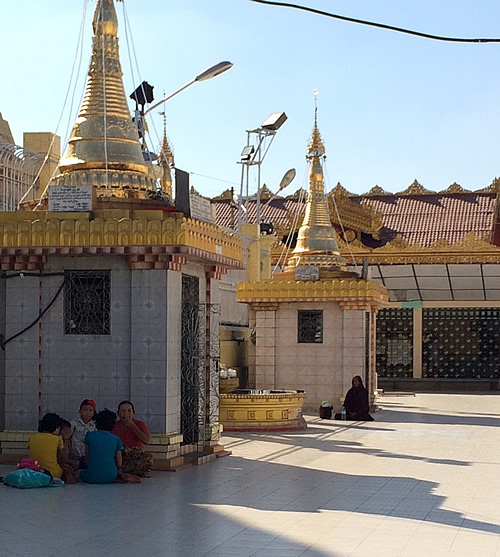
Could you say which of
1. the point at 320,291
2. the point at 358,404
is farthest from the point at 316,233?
the point at 358,404

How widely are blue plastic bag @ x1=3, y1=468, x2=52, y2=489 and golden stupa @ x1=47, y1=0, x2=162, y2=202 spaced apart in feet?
14.5

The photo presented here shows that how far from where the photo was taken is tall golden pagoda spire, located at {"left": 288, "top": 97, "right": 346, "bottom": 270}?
27766 millimetres

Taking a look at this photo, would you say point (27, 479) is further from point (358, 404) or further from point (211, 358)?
point (358, 404)

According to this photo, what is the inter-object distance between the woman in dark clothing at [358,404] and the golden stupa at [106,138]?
893 centimetres

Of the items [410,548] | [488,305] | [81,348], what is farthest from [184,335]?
[488,305]

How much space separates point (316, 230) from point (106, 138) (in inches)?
510

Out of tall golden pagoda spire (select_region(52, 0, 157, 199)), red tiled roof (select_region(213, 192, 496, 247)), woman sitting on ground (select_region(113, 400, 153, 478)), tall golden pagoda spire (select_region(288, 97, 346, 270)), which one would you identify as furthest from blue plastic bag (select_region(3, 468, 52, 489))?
red tiled roof (select_region(213, 192, 496, 247))

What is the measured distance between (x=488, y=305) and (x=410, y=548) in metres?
29.5

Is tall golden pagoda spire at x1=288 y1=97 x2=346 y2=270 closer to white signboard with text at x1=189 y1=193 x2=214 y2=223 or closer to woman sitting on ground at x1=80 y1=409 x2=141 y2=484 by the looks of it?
white signboard with text at x1=189 y1=193 x2=214 y2=223

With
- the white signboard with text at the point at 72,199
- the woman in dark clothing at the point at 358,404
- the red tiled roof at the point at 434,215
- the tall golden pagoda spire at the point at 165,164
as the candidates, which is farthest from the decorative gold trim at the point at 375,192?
the white signboard with text at the point at 72,199

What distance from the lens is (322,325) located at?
25.5m

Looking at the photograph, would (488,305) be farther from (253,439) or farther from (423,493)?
(423,493)

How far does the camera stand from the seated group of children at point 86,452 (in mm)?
12562

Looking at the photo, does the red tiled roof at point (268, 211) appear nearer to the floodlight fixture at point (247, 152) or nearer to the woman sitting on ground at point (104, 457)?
the floodlight fixture at point (247, 152)
